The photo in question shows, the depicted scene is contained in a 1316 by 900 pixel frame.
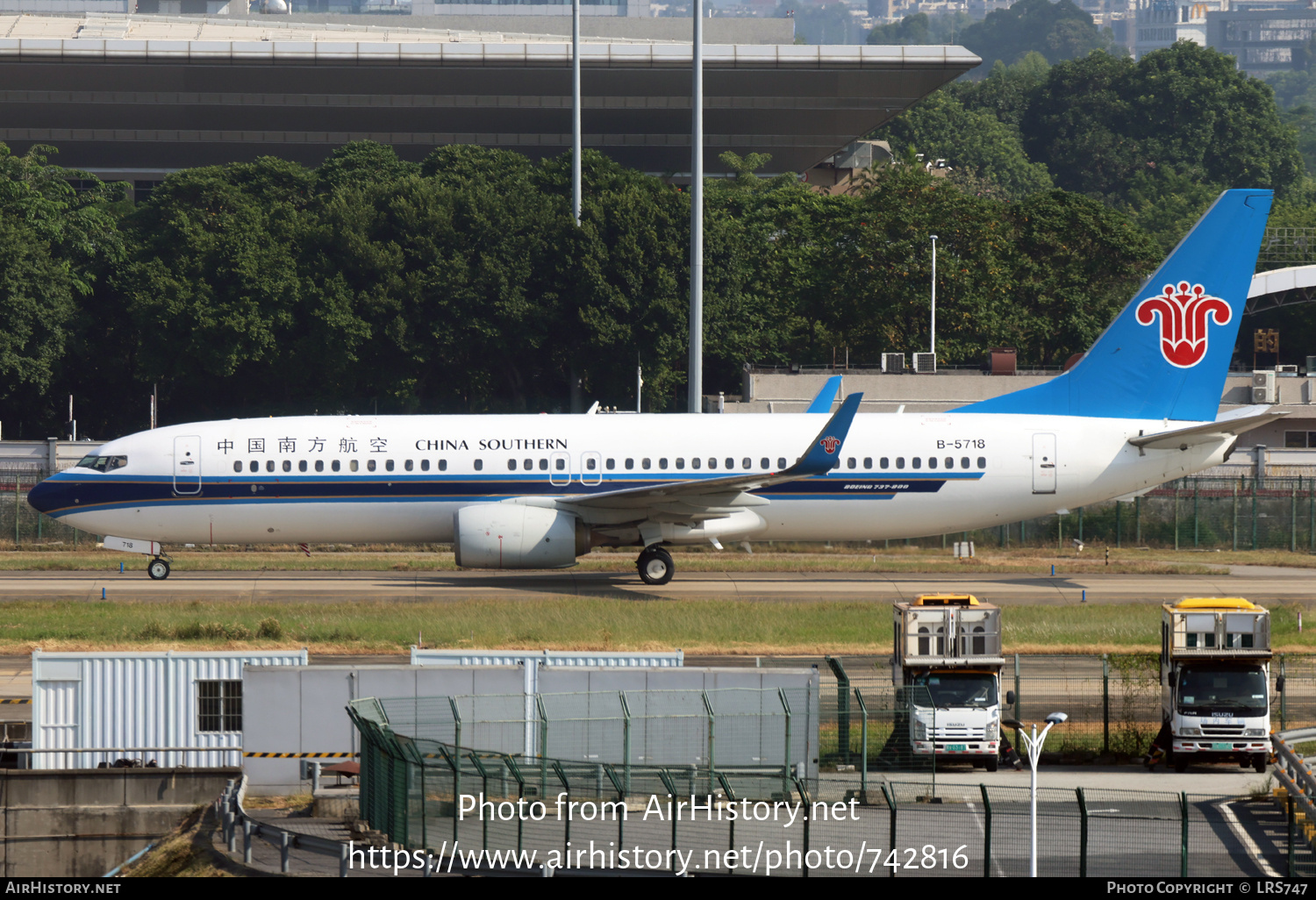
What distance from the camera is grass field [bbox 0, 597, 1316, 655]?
3231 cm

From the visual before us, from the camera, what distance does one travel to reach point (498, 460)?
132ft

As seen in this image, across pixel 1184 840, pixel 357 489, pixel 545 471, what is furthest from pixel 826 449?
pixel 1184 840

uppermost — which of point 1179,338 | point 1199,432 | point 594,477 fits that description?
point 1179,338

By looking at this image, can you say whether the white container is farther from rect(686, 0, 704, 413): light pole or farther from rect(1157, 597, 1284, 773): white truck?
rect(686, 0, 704, 413): light pole

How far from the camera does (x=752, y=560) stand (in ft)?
160

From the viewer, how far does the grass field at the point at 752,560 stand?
4628 cm

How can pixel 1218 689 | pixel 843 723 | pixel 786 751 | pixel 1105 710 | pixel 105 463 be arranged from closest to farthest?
pixel 786 751 → pixel 843 723 → pixel 1218 689 → pixel 1105 710 → pixel 105 463

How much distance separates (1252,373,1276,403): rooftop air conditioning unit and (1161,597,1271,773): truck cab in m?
50.1

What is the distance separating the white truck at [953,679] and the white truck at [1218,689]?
266 cm

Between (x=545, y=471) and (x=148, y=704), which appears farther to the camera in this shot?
(x=545, y=471)

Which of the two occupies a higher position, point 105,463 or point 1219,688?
point 105,463

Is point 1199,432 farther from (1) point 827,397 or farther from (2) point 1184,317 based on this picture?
(1) point 827,397

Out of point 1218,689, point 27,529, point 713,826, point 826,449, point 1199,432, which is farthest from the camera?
point 27,529

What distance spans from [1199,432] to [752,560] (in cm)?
1483
